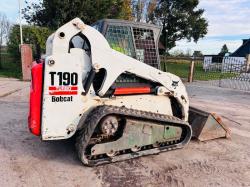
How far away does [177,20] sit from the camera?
31.8 m

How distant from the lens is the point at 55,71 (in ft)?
11.9

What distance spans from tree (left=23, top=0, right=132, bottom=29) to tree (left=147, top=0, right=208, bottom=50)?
1463 cm

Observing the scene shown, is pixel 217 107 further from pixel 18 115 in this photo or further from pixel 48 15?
pixel 48 15

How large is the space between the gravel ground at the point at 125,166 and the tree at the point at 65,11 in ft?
39.1

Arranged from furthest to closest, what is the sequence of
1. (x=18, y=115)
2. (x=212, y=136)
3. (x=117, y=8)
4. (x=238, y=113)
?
(x=117, y=8) → (x=238, y=113) → (x=18, y=115) → (x=212, y=136)

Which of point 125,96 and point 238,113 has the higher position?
point 125,96

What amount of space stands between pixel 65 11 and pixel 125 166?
546 inches

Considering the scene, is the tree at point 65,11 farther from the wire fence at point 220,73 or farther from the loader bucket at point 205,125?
the loader bucket at point 205,125

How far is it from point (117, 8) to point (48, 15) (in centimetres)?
479

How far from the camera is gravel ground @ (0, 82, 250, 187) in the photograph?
11.8ft

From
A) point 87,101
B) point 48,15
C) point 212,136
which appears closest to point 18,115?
point 87,101

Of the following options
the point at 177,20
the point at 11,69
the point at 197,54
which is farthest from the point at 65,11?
the point at 197,54

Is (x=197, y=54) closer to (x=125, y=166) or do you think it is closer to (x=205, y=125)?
(x=205, y=125)

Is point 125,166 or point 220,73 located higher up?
point 220,73
